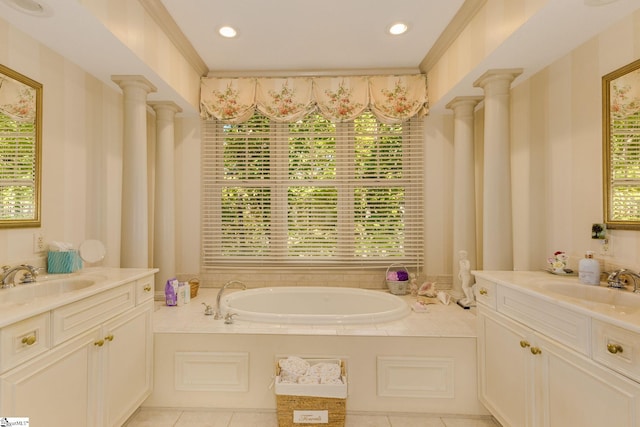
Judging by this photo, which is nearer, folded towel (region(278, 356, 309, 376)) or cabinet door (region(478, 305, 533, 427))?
cabinet door (region(478, 305, 533, 427))

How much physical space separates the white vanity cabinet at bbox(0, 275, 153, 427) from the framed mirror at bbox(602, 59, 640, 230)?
105 inches

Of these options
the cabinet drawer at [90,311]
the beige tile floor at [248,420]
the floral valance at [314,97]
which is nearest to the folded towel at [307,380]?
the beige tile floor at [248,420]

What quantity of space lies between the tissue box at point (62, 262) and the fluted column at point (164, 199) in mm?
1026

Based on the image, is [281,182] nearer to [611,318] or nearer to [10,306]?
[10,306]

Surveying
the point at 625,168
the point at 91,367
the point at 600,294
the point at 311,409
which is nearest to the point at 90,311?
the point at 91,367

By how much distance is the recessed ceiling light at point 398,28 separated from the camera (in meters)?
2.38

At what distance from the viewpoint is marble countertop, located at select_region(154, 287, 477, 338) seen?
81.0 inches

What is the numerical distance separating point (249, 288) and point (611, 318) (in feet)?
8.98

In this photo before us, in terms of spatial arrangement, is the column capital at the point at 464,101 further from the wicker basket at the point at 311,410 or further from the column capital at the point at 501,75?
the wicker basket at the point at 311,410

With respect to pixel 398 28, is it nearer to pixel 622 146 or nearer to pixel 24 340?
pixel 622 146

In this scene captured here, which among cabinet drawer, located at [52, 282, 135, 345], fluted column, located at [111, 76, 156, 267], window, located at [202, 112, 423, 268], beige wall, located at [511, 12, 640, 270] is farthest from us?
window, located at [202, 112, 423, 268]

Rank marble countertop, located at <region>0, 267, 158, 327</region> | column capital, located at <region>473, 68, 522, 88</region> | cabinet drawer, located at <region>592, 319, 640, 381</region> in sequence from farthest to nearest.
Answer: column capital, located at <region>473, 68, 522, 88</region> → marble countertop, located at <region>0, 267, 158, 327</region> → cabinet drawer, located at <region>592, 319, 640, 381</region>

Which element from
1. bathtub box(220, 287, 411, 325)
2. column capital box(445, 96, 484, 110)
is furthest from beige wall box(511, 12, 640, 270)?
bathtub box(220, 287, 411, 325)

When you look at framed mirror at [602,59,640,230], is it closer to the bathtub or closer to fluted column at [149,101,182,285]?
the bathtub
